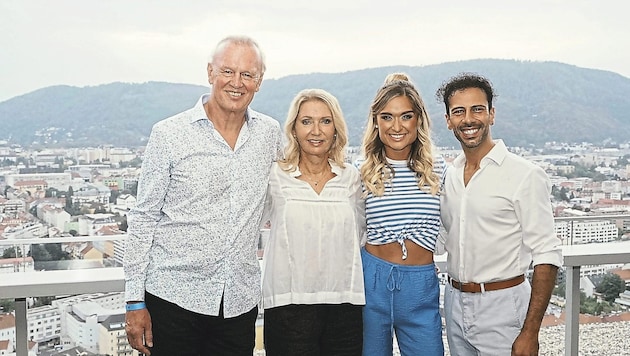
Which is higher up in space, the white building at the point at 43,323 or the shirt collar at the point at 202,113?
the shirt collar at the point at 202,113

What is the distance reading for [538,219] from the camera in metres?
1.83

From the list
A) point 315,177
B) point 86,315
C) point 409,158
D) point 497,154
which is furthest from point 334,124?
point 86,315

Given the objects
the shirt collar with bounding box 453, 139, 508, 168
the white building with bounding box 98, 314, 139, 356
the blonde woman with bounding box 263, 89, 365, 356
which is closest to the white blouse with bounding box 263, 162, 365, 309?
the blonde woman with bounding box 263, 89, 365, 356

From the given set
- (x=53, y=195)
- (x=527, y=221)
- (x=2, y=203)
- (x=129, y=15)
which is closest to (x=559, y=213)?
(x=527, y=221)

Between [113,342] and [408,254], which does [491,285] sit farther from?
[113,342]

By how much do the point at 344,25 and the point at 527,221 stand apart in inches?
119

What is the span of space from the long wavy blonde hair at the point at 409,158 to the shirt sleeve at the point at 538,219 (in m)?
0.32

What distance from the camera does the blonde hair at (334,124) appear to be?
203 centimetres

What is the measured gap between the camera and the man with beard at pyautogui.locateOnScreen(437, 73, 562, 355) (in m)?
1.84

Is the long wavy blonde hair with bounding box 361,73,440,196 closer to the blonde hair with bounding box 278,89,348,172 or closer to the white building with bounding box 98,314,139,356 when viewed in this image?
the blonde hair with bounding box 278,89,348,172

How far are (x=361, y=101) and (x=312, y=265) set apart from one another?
1020mm

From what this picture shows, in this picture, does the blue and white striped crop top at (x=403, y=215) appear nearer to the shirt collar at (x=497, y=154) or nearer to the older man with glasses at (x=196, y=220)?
the shirt collar at (x=497, y=154)

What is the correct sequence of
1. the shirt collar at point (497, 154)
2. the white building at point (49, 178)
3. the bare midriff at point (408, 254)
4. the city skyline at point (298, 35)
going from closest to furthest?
the shirt collar at point (497, 154)
the bare midriff at point (408, 254)
the white building at point (49, 178)
the city skyline at point (298, 35)

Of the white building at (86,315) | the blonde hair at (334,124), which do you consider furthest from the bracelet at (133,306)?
the blonde hair at (334,124)
